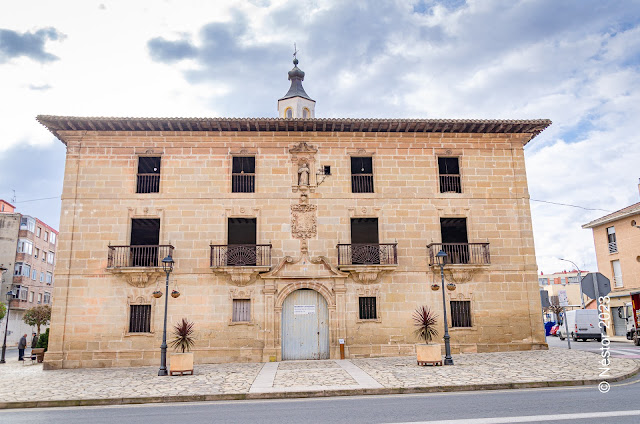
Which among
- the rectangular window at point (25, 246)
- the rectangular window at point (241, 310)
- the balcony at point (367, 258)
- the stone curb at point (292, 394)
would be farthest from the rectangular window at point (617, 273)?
the rectangular window at point (25, 246)

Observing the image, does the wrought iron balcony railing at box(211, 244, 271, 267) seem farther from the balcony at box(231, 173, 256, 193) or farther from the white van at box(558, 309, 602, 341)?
the white van at box(558, 309, 602, 341)

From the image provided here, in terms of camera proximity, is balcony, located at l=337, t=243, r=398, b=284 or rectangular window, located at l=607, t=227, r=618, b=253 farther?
rectangular window, located at l=607, t=227, r=618, b=253

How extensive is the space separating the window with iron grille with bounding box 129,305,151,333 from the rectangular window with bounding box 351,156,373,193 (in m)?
9.60

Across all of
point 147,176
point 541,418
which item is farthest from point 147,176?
point 541,418

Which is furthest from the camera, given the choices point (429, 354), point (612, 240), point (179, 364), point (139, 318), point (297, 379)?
point (612, 240)

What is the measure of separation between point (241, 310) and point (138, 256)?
463cm

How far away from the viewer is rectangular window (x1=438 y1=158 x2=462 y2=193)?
19.8 metres

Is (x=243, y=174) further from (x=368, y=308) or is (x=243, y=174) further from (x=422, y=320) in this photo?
(x=422, y=320)

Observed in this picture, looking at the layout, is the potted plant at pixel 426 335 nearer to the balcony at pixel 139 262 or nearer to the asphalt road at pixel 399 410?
the asphalt road at pixel 399 410

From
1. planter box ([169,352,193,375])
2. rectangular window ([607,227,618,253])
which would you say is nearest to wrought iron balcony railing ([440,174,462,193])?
planter box ([169,352,193,375])

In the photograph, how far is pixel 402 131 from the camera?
1995 cm

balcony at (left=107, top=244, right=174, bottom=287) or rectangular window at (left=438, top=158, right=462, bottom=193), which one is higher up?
rectangular window at (left=438, top=158, right=462, bottom=193)

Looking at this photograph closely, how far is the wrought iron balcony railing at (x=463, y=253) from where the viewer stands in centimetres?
1872

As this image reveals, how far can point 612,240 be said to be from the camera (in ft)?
113
